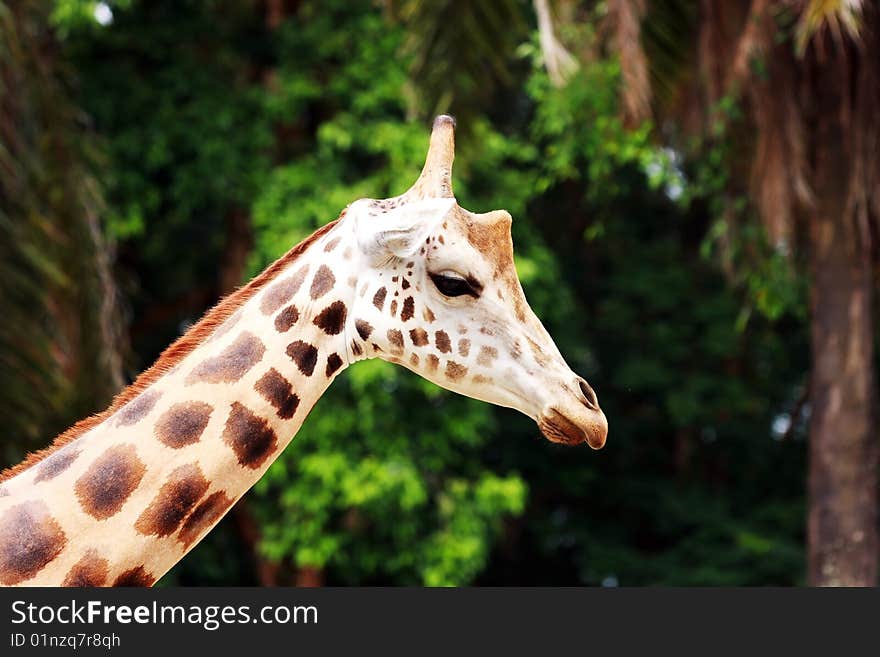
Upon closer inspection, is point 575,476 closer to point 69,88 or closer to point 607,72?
point 607,72

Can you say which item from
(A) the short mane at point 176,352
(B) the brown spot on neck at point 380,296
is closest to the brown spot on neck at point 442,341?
(B) the brown spot on neck at point 380,296

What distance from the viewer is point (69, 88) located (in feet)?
34.7

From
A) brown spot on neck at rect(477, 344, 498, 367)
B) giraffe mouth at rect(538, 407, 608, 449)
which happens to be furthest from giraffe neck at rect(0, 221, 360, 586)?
giraffe mouth at rect(538, 407, 608, 449)

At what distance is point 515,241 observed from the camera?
1187cm

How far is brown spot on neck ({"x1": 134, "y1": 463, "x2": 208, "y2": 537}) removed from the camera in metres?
3.26

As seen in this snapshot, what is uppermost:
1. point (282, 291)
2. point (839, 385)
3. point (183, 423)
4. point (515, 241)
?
point (515, 241)

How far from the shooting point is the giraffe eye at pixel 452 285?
3328 mm

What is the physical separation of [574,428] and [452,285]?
485 mm

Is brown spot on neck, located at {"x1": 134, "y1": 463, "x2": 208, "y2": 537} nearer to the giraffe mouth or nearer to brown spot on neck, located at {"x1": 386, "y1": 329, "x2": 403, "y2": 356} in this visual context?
brown spot on neck, located at {"x1": 386, "y1": 329, "x2": 403, "y2": 356}

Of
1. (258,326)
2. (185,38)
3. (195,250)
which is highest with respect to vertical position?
(185,38)

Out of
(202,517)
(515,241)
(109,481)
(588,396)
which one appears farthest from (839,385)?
(109,481)

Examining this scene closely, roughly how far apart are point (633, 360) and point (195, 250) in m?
5.00

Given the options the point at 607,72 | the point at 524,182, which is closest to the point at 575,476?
the point at 524,182

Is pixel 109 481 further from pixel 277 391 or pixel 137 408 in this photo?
pixel 277 391
